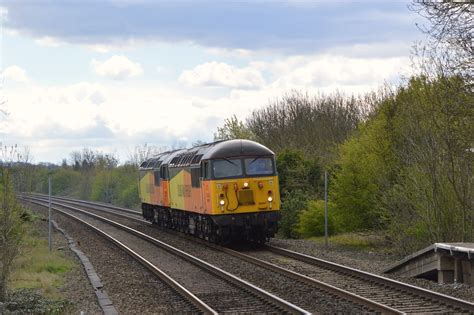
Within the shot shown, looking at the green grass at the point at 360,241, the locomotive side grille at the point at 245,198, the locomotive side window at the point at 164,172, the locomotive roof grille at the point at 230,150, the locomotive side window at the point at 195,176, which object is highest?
the locomotive roof grille at the point at 230,150

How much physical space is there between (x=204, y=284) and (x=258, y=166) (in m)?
8.54

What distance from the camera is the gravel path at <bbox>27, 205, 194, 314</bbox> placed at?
13.9m

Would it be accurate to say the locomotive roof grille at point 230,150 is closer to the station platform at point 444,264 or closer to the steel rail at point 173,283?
the steel rail at point 173,283

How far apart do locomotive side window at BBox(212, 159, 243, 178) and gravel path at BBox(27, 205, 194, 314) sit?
3.75 m

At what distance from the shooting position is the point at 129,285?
1683cm

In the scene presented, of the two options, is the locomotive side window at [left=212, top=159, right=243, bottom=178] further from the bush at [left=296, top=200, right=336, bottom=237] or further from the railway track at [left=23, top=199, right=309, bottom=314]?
the bush at [left=296, top=200, right=336, bottom=237]

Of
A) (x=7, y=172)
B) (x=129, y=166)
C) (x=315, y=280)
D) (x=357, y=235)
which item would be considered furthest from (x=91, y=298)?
(x=129, y=166)

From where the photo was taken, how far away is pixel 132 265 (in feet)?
68.5

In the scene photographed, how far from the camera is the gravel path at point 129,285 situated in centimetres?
1389

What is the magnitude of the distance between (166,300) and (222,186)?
957 cm

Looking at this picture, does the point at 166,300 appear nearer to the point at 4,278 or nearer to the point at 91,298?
the point at 91,298

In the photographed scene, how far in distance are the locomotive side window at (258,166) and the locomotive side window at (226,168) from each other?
0.27 metres

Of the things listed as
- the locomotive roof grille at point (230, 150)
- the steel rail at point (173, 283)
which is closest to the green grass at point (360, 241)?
the locomotive roof grille at point (230, 150)

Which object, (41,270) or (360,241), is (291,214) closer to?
(360,241)
